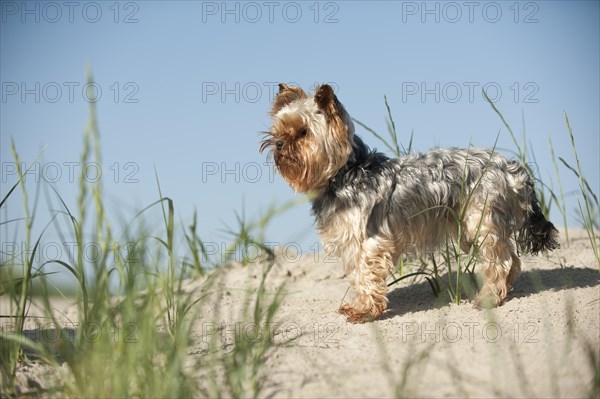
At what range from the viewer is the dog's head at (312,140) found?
255 inches

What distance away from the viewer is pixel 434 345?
500cm

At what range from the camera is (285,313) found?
23.8ft

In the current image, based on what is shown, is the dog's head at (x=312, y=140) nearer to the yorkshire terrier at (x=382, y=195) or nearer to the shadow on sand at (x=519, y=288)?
the yorkshire terrier at (x=382, y=195)

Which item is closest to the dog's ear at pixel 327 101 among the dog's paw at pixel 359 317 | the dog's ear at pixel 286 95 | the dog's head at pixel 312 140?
the dog's head at pixel 312 140

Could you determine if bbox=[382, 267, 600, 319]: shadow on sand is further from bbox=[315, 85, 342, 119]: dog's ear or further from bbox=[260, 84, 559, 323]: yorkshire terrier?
bbox=[315, 85, 342, 119]: dog's ear

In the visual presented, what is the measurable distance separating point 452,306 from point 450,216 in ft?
3.09

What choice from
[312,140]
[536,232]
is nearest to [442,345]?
[312,140]

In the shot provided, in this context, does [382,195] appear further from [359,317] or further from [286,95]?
[286,95]

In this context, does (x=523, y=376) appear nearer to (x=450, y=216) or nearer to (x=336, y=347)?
(x=336, y=347)

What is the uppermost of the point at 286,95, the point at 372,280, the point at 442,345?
the point at 286,95

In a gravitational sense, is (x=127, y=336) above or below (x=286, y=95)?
below

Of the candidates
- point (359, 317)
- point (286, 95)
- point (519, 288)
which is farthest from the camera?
point (519, 288)

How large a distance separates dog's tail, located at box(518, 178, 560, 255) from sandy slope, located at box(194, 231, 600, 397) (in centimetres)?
44

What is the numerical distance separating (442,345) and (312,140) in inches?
97.1
